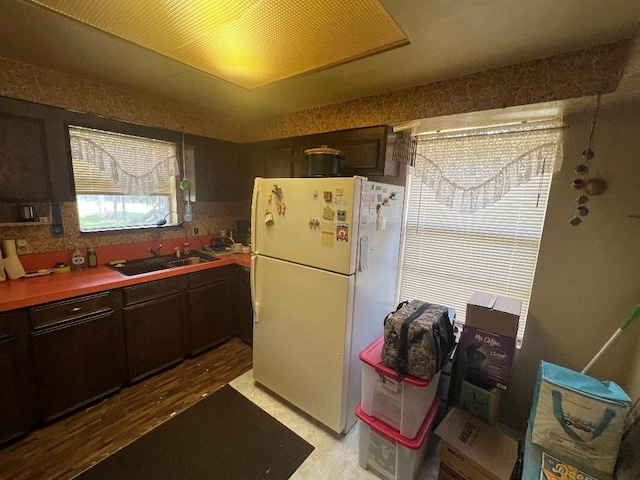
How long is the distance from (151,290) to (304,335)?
1310mm

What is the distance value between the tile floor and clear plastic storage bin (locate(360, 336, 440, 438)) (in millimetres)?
357

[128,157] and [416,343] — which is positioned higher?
[128,157]

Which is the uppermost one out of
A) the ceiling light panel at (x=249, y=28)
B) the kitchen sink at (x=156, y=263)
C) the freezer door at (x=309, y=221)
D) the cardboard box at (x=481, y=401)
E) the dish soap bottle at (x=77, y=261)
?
the ceiling light panel at (x=249, y=28)

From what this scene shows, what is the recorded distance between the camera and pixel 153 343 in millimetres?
2238

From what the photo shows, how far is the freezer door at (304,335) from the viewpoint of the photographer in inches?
66.2

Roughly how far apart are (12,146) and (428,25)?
259cm

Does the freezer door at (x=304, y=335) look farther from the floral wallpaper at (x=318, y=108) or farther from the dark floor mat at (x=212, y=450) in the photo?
the floral wallpaper at (x=318, y=108)

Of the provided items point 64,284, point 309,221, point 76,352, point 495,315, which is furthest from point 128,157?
point 495,315

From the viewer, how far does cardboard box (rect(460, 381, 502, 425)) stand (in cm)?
159

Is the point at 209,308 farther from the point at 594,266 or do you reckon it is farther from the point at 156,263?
the point at 594,266

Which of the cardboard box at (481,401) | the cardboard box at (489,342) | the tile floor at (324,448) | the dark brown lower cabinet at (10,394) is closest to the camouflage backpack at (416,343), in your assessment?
the cardboard box at (489,342)

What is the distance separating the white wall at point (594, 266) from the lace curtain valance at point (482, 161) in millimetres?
133

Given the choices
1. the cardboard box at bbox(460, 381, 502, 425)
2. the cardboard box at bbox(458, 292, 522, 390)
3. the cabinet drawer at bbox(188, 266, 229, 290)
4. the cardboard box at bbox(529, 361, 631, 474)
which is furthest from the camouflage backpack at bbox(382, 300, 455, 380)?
the cabinet drawer at bbox(188, 266, 229, 290)

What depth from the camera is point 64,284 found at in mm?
1854
